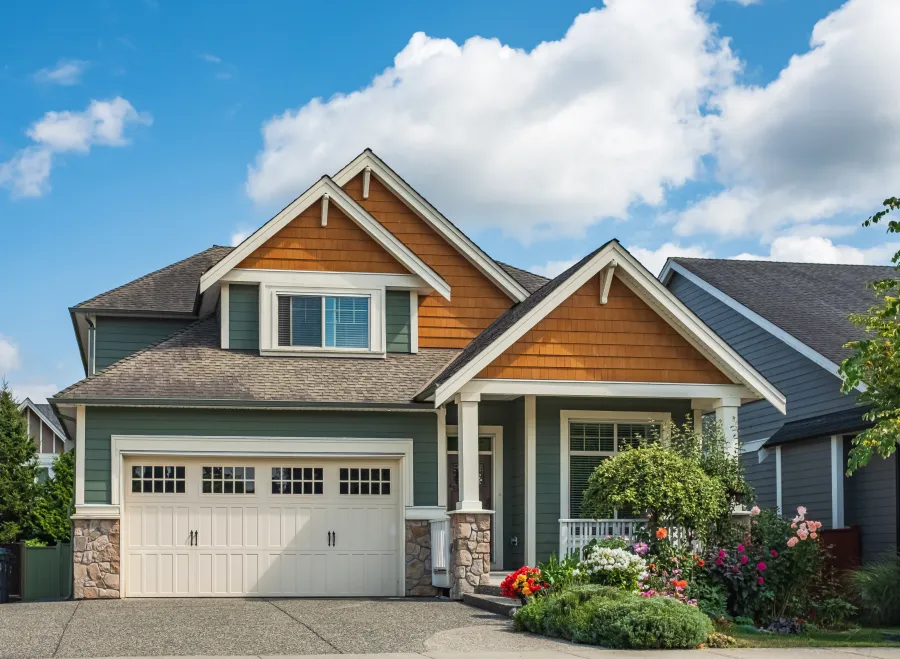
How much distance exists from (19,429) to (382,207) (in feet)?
61.7

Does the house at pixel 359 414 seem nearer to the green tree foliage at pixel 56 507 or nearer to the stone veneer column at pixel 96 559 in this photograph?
the stone veneer column at pixel 96 559

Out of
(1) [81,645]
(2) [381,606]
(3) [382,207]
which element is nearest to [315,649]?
(1) [81,645]

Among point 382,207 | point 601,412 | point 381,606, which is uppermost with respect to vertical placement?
point 382,207

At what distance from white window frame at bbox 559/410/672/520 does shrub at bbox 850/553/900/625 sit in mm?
4067

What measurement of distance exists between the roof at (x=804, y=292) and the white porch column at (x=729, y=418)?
3.24 meters

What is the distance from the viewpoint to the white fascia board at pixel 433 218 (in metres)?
21.9

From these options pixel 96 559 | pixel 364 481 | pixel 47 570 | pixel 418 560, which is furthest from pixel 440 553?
pixel 47 570

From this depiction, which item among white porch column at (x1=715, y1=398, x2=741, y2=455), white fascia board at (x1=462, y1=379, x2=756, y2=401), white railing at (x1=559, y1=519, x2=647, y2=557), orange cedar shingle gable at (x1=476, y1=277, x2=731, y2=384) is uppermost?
orange cedar shingle gable at (x1=476, y1=277, x2=731, y2=384)

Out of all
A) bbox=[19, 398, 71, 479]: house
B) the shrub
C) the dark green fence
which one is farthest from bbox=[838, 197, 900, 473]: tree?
bbox=[19, 398, 71, 479]: house

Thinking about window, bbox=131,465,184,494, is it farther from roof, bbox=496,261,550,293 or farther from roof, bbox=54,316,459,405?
roof, bbox=496,261,550,293

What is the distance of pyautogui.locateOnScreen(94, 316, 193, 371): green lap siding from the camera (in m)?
22.2

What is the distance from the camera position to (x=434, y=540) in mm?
19109

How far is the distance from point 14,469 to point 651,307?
2391 centimetres

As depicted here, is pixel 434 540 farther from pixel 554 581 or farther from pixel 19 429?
pixel 19 429
